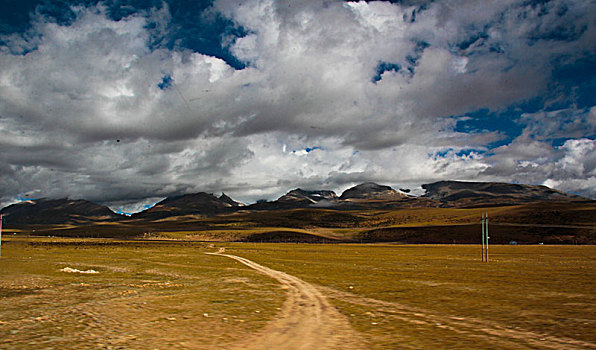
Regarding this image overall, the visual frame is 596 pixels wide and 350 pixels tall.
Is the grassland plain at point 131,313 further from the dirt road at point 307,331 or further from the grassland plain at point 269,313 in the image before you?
the dirt road at point 307,331

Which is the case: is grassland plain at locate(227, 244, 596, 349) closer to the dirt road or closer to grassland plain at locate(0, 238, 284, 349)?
the dirt road

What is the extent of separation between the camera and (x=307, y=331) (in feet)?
51.3

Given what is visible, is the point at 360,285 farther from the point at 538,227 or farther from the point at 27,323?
the point at 538,227

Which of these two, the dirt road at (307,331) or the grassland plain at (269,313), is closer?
the dirt road at (307,331)

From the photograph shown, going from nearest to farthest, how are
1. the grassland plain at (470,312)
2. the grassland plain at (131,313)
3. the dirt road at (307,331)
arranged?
the dirt road at (307,331) < the grassland plain at (470,312) < the grassland plain at (131,313)

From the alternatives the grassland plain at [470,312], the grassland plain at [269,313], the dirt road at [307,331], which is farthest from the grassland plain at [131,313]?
the grassland plain at [470,312]

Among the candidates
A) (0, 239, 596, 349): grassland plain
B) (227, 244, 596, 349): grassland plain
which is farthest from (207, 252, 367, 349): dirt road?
(227, 244, 596, 349): grassland plain

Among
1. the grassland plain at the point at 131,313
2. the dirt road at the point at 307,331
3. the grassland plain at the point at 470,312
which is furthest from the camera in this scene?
the grassland plain at the point at 131,313

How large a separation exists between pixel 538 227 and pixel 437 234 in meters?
45.1

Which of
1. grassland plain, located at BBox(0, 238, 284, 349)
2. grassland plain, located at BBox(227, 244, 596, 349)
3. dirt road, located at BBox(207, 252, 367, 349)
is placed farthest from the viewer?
grassland plain, located at BBox(0, 238, 284, 349)

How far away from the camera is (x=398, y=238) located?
187m

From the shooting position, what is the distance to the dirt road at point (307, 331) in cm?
1372

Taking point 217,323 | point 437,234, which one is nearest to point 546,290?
point 217,323

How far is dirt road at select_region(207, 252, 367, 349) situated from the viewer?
1372 cm
